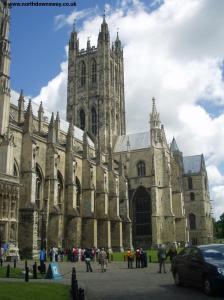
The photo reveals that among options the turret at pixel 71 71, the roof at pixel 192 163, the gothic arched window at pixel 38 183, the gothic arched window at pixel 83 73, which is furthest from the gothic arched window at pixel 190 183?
the gothic arched window at pixel 38 183

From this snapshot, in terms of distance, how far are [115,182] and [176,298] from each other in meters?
40.3

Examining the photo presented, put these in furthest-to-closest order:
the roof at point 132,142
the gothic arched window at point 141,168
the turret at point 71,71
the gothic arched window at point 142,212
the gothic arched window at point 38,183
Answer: the turret at point 71,71 < the roof at point 132,142 < the gothic arched window at point 141,168 < the gothic arched window at point 142,212 < the gothic arched window at point 38,183

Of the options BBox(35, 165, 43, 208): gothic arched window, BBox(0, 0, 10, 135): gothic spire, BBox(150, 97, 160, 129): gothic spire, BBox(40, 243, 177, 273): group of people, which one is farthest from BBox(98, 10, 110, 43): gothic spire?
BBox(40, 243, 177, 273): group of people

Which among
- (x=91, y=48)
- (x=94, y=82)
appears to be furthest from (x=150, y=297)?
(x=91, y=48)

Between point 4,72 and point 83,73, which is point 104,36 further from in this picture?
point 4,72

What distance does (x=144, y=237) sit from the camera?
56219 mm

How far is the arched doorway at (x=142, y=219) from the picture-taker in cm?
5616

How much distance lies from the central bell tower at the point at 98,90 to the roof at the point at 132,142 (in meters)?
1.42

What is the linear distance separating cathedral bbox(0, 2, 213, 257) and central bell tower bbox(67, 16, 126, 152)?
0.65 feet

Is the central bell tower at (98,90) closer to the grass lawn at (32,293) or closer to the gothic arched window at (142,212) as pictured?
the gothic arched window at (142,212)

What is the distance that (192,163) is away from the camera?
7669 centimetres

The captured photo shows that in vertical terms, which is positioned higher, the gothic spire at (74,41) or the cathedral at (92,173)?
the gothic spire at (74,41)

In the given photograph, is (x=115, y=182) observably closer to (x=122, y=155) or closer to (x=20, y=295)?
(x=122, y=155)

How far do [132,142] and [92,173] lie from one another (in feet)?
68.0
